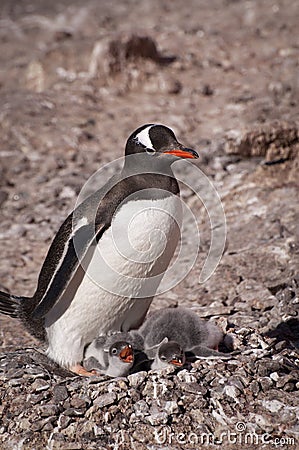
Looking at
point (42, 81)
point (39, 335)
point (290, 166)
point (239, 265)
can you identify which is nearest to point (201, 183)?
point (290, 166)

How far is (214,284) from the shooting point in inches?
209

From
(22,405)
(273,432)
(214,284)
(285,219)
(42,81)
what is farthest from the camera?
(42,81)

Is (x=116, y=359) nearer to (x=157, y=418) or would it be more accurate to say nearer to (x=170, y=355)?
(x=170, y=355)

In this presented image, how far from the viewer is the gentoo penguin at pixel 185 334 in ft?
13.3

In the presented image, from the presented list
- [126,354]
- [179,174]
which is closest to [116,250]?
[126,354]

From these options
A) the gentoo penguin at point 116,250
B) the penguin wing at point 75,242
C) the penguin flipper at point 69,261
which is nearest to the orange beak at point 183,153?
the gentoo penguin at point 116,250

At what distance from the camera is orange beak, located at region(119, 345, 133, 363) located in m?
3.88

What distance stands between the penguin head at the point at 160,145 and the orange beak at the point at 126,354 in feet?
3.51

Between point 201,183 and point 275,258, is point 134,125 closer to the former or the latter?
point 201,183

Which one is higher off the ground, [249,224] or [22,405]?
[22,405]

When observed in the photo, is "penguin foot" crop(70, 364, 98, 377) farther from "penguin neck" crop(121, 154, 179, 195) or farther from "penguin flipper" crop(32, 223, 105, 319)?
"penguin neck" crop(121, 154, 179, 195)

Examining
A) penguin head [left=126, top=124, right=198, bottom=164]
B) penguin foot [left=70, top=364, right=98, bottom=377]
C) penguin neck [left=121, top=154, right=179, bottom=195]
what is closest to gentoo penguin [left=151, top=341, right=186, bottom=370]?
penguin foot [left=70, top=364, right=98, bottom=377]

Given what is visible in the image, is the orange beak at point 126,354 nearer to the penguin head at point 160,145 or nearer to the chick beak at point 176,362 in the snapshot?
the chick beak at point 176,362

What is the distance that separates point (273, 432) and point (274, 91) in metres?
5.70
